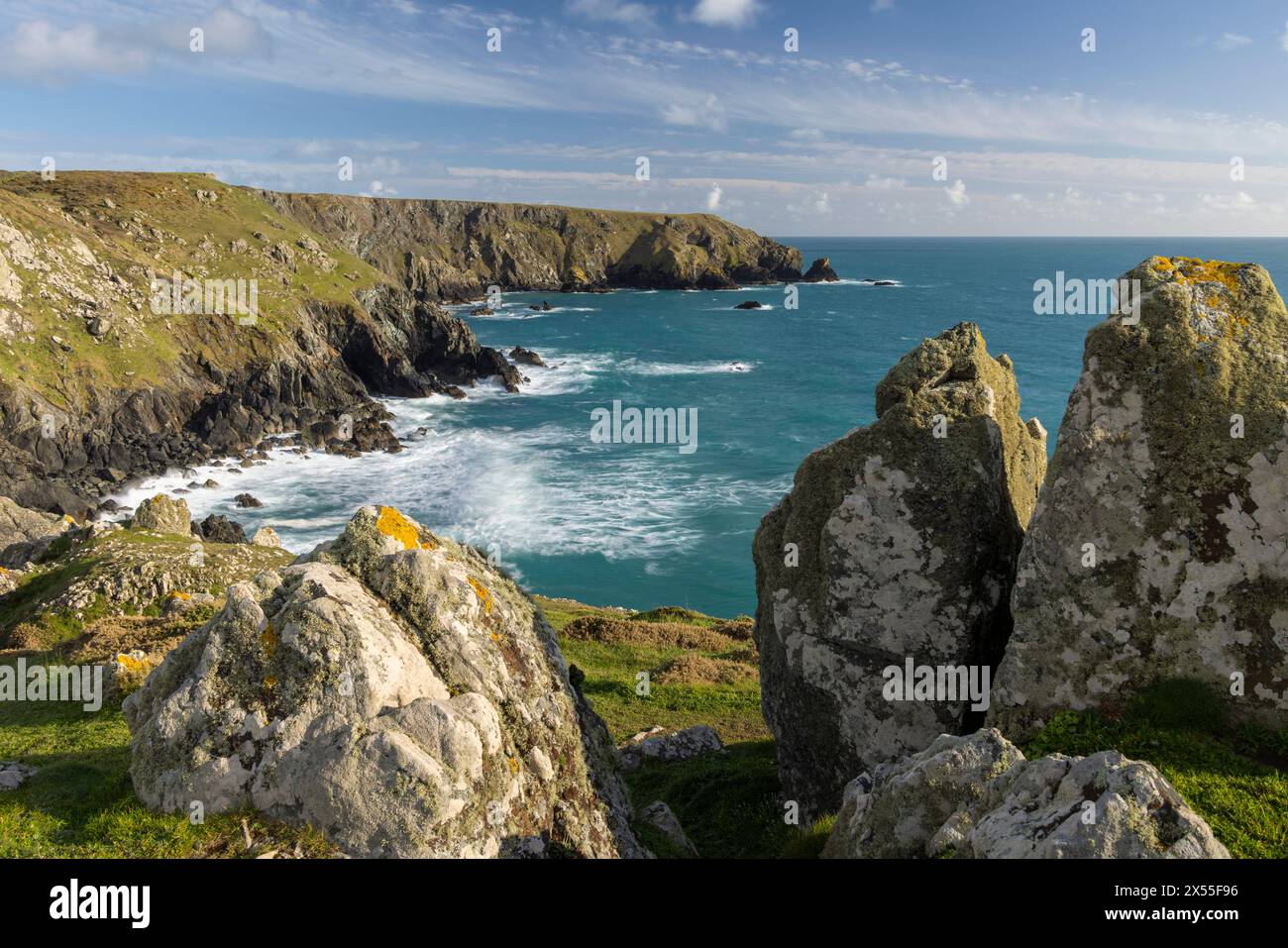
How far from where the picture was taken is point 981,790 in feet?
32.6

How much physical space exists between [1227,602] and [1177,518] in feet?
4.85

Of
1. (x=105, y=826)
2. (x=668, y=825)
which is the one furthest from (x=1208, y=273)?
(x=105, y=826)

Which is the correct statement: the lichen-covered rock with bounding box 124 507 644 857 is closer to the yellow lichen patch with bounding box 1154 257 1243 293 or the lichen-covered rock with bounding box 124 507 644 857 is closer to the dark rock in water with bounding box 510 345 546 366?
the yellow lichen patch with bounding box 1154 257 1243 293

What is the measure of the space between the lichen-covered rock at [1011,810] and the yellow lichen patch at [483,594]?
241 inches

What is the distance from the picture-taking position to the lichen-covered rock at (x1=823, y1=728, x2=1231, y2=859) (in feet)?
26.0

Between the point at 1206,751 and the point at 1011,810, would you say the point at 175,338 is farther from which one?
the point at 1206,751

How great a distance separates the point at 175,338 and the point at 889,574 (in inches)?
3537

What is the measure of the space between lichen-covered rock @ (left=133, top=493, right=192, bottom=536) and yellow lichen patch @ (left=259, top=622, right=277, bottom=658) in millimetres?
27697

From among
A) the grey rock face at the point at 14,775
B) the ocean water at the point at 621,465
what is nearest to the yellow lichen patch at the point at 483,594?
the grey rock face at the point at 14,775

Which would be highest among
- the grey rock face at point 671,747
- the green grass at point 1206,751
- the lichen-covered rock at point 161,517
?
the green grass at point 1206,751

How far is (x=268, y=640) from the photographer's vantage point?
10.3 metres

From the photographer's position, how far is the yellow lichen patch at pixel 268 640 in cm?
1018

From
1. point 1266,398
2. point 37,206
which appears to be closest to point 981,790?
point 1266,398

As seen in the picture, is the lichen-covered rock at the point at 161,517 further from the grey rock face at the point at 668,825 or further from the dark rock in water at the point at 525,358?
the dark rock in water at the point at 525,358
